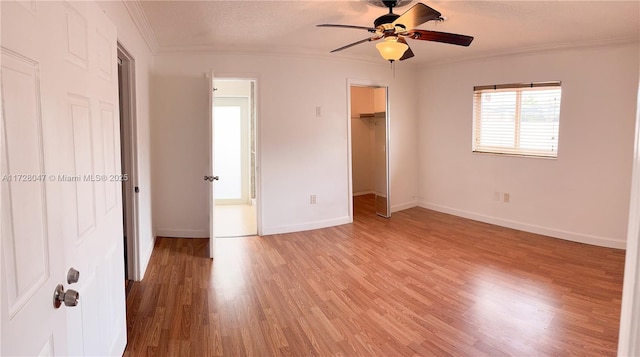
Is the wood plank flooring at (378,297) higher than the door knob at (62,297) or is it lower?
lower

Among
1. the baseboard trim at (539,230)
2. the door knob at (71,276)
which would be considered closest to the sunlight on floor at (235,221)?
the baseboard trim at (539,230)

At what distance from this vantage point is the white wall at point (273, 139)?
14.9ft

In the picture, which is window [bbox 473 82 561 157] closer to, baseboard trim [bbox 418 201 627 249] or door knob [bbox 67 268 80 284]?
baseboard trim [bbox 418 201 627 249]

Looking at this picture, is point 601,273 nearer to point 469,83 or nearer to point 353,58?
point 469,83

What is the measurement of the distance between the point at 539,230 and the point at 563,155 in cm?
101

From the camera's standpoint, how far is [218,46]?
442 cm

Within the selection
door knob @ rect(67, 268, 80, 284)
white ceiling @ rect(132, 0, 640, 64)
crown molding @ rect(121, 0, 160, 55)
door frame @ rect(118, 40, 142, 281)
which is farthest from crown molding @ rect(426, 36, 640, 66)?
door knob @ rect(67, 268, 80, 284)

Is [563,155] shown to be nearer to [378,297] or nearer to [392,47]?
[392,47]

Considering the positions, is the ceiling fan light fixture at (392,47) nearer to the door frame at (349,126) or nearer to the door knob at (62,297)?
the door frame at (349,126)

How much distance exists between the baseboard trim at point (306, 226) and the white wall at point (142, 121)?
4.62 feet

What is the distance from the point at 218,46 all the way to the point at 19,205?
3927mm

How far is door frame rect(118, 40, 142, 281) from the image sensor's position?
327 cm

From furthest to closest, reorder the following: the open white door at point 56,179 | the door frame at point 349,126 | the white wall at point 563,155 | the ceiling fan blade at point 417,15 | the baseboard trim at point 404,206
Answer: the baseboard trim at point 404,206, the door frame at point 349,126, the white wall at point 563,155, the ceiling fan blade at point 417,15, the open white door at point 56,179

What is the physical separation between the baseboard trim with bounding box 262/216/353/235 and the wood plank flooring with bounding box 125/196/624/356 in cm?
21
